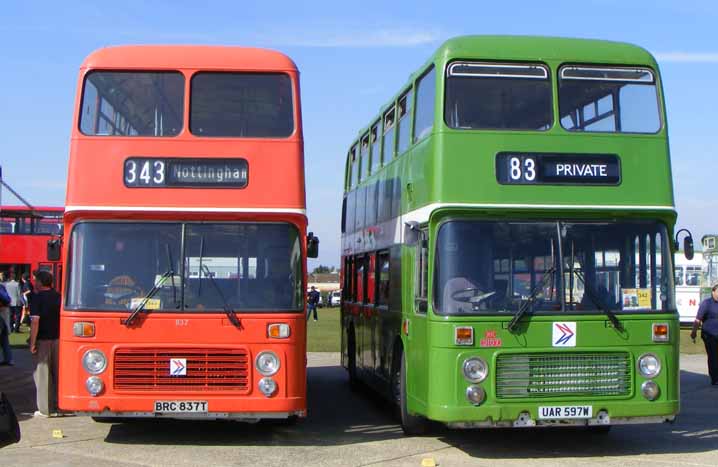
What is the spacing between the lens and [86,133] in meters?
11.7

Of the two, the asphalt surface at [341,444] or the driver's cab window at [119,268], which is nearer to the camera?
the asphalt surface at [341,444]

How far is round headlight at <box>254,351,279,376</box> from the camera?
11.4 m

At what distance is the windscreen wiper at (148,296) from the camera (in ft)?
37.0

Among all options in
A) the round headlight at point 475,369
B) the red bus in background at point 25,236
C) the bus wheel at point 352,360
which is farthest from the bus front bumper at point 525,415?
the red bus in background at point 25,236

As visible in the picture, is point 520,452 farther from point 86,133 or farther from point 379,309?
point 86,133

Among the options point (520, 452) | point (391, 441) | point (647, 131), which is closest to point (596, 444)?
point (520, 452)

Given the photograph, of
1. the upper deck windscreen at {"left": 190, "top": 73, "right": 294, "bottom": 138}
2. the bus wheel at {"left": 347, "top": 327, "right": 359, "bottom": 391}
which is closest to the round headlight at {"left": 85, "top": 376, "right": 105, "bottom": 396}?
the upper deck windscreen at {"left": 190, "top": 73, "right": 294, "bottom": 138}

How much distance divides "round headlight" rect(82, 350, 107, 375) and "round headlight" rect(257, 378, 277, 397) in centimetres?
169

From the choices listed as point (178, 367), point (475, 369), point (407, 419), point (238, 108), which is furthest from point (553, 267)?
point (178, 367)

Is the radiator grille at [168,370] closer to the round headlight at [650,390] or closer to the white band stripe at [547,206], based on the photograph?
the white band stripe at [547,206]

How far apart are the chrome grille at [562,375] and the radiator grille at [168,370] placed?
2815mm

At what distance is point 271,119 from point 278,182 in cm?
73

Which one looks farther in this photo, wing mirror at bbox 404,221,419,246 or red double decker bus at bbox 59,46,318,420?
wing mirror at bbox 404,221,419,246

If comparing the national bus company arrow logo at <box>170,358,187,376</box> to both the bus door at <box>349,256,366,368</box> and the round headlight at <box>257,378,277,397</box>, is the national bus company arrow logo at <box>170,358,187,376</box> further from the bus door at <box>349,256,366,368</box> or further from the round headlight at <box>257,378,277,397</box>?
the bus door at <box>349,256,366,368</box>
